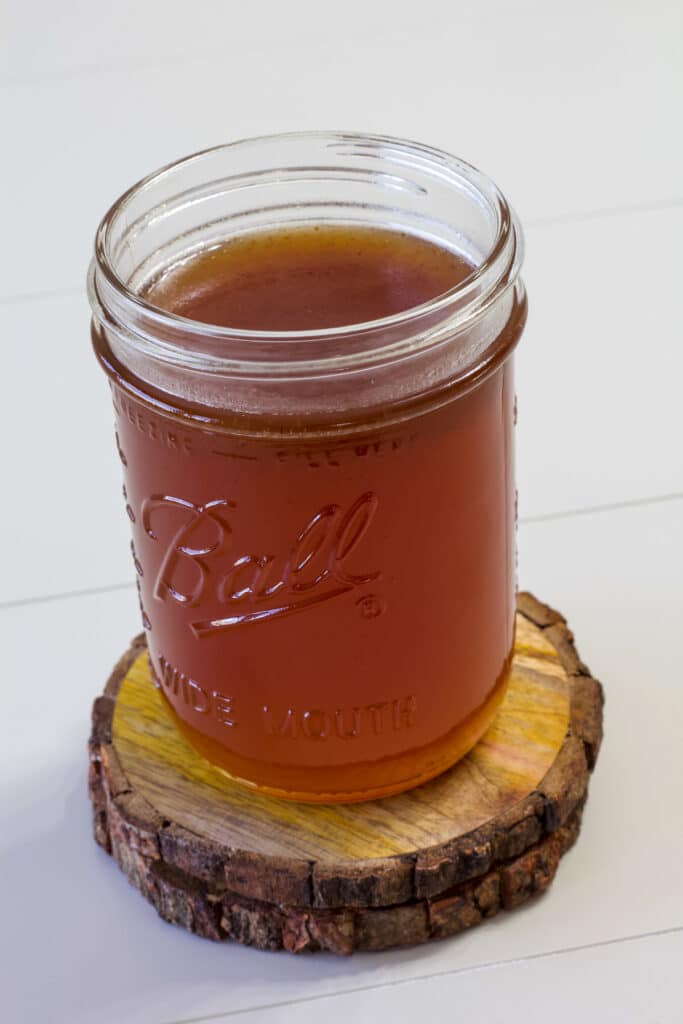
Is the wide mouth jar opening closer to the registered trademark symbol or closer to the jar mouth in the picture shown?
the jar mouth

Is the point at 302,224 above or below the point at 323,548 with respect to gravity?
above

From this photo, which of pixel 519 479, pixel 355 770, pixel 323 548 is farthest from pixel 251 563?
pixel 519 479

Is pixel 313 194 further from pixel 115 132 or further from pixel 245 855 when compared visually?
pixel 115 132

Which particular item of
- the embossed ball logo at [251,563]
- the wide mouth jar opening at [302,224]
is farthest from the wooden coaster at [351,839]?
the wide mouth jar opening at [302,224]

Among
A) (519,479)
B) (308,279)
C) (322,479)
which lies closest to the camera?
(322,479)

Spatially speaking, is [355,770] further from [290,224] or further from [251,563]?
[290,224]

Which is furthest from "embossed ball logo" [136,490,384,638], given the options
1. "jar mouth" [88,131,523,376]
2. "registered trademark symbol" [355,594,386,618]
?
"jar mouth" [88,131,523,376]

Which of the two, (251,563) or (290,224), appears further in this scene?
(290,224)
